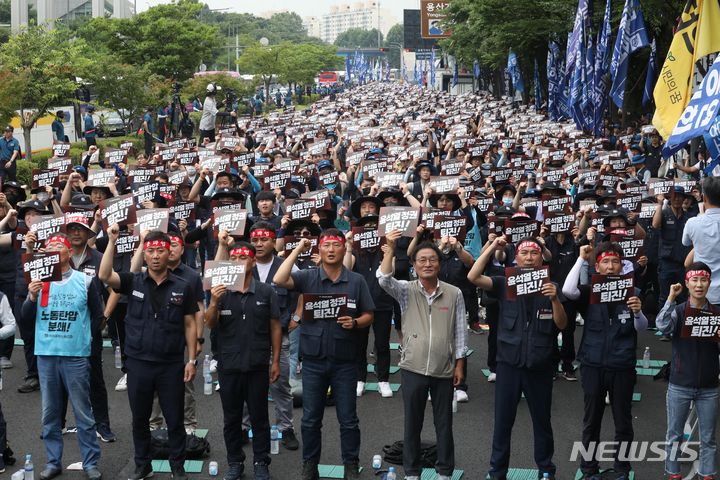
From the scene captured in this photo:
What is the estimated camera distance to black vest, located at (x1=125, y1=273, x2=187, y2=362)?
829cm

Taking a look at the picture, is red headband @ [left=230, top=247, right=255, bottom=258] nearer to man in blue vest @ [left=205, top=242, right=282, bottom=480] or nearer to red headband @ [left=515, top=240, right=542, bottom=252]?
man in blue vest @ [left=205, top=242, right=282, bottom=480]

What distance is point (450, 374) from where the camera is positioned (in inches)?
325

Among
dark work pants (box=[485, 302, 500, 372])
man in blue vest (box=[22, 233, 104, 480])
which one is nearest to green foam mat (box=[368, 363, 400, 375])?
dark work pants (box=[485, 302, 500, 372])

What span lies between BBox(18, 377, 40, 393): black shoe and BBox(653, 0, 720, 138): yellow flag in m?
7.93

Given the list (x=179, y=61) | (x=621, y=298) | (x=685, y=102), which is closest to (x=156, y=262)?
(x=621, y=298)

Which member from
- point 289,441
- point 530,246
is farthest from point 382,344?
point 530,246

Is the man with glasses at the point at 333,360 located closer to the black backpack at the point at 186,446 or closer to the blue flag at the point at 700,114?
the black backpack at the point at 186,446

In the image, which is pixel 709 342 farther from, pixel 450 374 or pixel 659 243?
pixel 659 243

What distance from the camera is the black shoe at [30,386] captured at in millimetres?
11227

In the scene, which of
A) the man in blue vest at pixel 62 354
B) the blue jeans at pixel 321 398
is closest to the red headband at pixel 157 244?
the man in blue vest at pixel 62 354

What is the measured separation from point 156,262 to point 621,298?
3894 millimetres

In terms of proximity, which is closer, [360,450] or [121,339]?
[360,450]

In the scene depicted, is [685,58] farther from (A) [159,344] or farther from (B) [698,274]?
(A) [159,344]

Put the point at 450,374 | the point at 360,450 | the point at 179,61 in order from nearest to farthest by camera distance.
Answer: the point at 450,374 → the point at 360,450 → the point at 179,61
